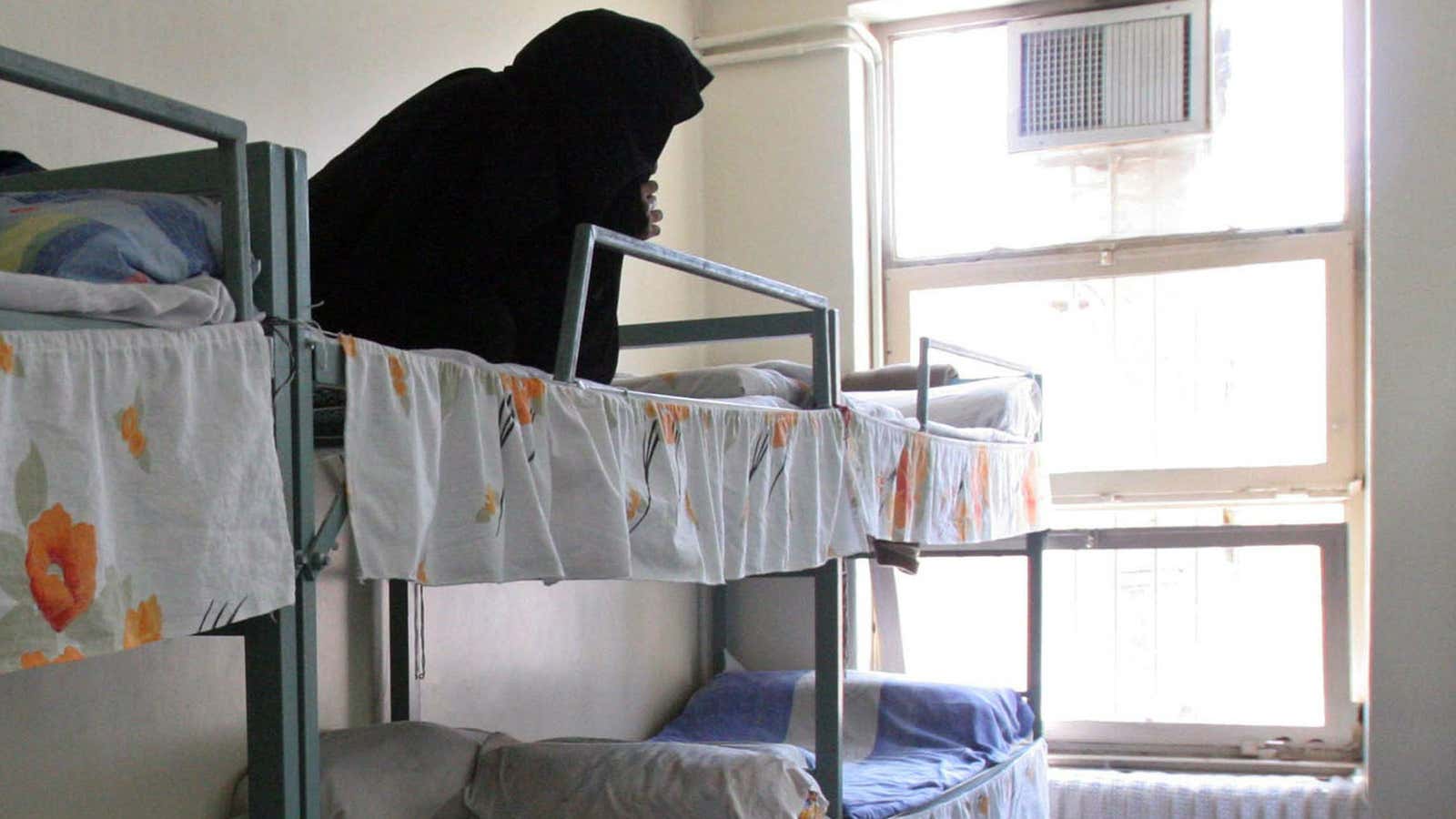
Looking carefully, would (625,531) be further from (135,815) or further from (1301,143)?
(1301,143)

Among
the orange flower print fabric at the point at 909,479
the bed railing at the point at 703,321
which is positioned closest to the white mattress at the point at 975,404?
the orange flower print fabric at the point at 909,479

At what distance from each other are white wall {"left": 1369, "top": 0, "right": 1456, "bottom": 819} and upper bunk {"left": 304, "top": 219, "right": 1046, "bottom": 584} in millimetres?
1463

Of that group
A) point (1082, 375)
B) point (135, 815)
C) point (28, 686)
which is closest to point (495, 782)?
point (135, 815)

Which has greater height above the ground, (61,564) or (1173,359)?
(1173,359)

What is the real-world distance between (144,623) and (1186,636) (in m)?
3.23

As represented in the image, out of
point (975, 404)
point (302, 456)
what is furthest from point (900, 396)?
point (302, 456)

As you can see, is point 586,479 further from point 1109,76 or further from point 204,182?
point 1109,76

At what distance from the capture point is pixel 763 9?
4.01 metres

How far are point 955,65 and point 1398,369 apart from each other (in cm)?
152

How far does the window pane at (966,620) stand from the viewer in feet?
12.8

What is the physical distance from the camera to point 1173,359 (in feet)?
12.4

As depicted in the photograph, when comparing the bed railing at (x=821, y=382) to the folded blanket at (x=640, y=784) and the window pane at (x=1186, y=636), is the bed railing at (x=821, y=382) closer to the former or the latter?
the folded blanket at (x=640, y=784)

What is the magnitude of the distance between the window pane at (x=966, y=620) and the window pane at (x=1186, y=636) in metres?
0.10

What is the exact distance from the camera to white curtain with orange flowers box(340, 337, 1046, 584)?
1.34 m
